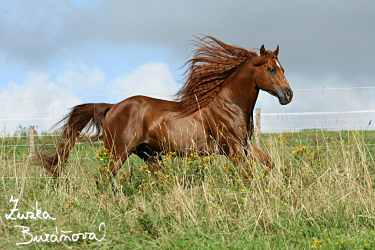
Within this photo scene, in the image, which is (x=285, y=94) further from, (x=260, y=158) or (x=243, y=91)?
(x=260, y=158)

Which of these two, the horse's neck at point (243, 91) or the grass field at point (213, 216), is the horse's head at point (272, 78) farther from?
the grass field at point (213, 216)

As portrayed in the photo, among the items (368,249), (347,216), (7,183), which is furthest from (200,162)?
(7,183)

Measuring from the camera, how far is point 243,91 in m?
5.57

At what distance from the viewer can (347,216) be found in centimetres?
407

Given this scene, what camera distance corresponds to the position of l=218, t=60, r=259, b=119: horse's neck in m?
5.52

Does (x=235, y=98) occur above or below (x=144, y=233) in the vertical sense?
above

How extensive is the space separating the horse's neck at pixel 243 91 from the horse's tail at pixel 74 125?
6.64 ft

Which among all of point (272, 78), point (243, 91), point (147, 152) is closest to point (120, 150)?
point (147, 152)

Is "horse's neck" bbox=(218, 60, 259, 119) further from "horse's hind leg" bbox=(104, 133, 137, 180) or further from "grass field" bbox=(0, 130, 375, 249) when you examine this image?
"horse's hind leg" bbox=(104, 133, 137, 180)

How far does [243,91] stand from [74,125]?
2.92 metres

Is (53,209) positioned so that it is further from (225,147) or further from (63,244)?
(225,147)

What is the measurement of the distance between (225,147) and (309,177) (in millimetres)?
1235

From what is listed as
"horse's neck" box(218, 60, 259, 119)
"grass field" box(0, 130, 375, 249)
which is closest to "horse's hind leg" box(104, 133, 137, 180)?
"grass field" box(0, 130, 375, 249)

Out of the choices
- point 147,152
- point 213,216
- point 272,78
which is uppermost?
point 272,78
